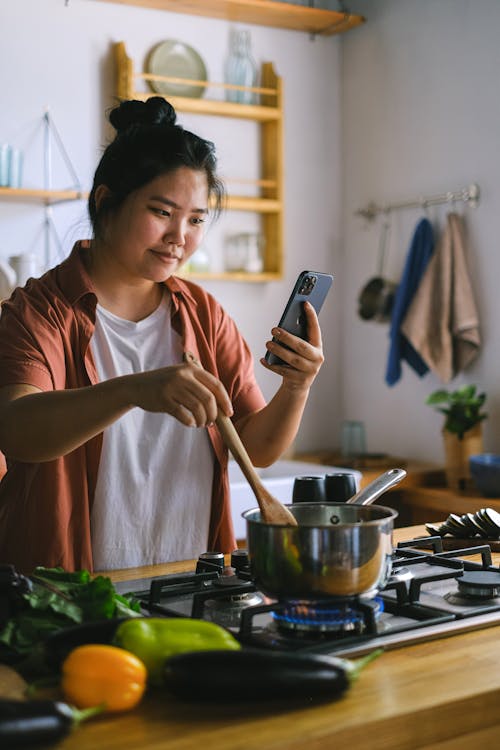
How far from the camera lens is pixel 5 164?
10.8 feet

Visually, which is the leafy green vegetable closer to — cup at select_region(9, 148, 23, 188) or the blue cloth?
cup at select_region(9, 148, 23, 188)

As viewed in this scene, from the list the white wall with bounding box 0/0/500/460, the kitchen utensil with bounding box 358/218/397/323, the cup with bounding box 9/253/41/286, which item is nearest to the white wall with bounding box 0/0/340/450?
the white wall with bounding box 0/0/500/460

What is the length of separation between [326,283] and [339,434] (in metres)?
2.59

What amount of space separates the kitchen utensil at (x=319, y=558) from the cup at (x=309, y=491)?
→ 48 centimetres

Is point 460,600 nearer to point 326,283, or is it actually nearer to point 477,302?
point 326,283

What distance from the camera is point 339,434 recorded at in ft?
13.9

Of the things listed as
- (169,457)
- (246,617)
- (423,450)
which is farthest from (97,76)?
(246,617)

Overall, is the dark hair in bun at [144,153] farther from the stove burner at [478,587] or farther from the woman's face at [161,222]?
the stove burner at [478,587]

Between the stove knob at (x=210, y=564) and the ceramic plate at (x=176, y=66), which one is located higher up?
the ceramic plate at (x=176, y=66)

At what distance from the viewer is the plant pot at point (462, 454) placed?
335 cm

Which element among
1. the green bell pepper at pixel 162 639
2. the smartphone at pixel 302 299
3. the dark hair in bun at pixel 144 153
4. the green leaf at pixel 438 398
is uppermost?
the dark hair in bun at pixel 144 153

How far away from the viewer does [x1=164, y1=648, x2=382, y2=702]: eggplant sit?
98 centimetres

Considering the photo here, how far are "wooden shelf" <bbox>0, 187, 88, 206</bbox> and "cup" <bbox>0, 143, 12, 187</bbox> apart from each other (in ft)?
0.09

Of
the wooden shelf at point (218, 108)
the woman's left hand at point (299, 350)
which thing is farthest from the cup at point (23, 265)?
the woman's left hand at point (299, 350)
